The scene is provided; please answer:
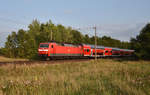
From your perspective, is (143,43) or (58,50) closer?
(58,50)

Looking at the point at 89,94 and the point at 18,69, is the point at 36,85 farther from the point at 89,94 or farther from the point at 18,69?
the point at 18,69

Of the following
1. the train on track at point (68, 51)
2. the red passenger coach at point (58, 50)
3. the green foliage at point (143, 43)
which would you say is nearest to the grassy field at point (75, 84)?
the red passenger coach at point (58, 50)

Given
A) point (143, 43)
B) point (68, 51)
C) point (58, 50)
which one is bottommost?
point (68, 51)

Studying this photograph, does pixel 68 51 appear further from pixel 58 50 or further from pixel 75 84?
pixel 75 84

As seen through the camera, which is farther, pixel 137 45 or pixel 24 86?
pixel 137 45

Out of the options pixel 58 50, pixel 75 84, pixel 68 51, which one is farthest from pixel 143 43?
pixel 75 84

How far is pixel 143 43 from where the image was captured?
28.9 m

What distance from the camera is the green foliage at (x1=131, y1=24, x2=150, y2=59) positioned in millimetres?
28406

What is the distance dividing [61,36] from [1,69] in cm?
4371

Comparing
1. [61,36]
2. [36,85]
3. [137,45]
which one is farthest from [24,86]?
[61,36]

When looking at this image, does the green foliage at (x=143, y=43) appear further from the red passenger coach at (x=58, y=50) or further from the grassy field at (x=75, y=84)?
the grassy field at (x=75, y=84)

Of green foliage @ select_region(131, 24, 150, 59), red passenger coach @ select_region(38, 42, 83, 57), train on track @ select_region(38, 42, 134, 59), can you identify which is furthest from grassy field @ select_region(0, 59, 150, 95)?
green foliage @ select_region(131, 24, 150, 59)

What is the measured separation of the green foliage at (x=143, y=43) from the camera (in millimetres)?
28406

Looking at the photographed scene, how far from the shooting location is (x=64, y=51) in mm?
27812
